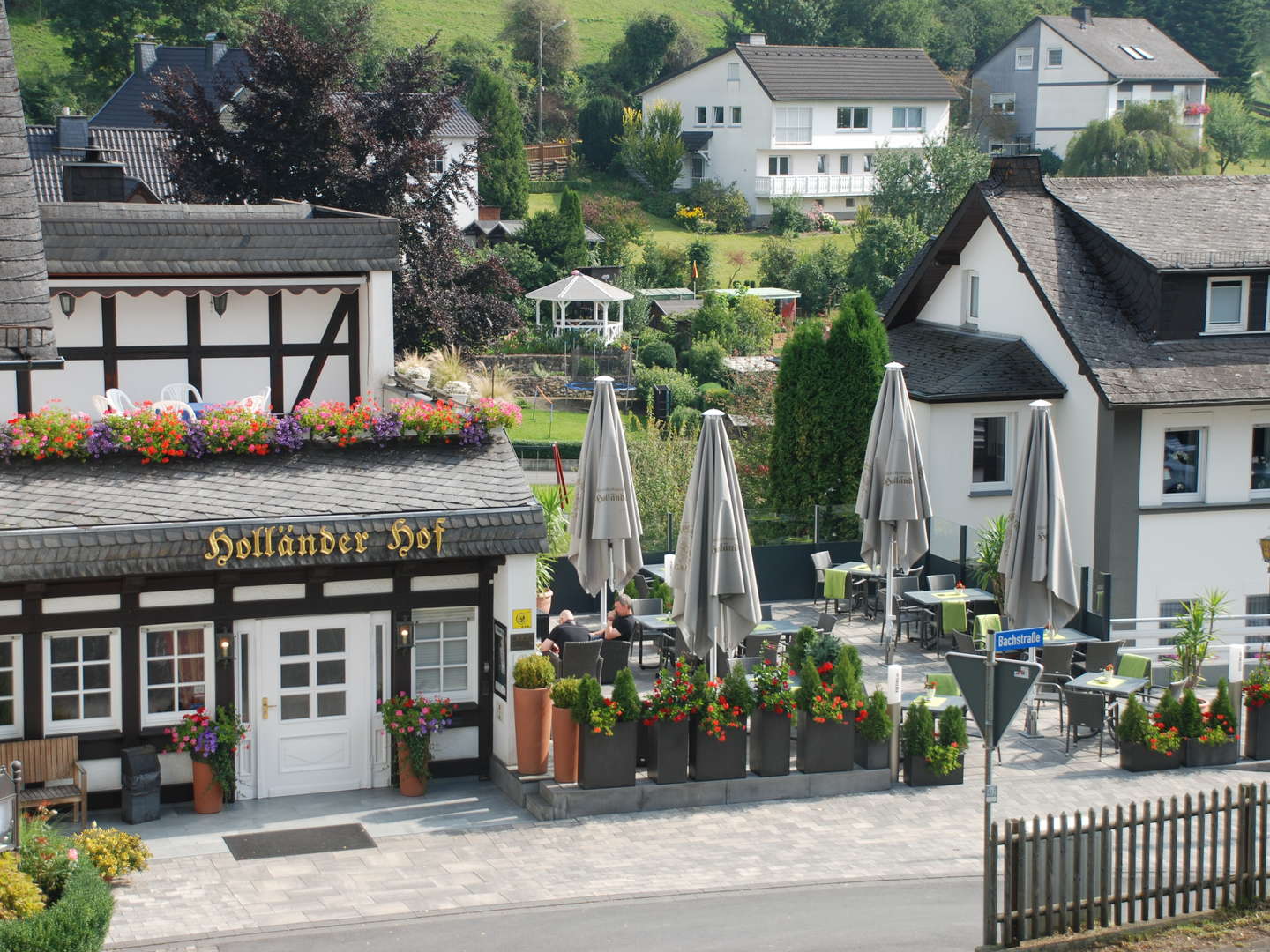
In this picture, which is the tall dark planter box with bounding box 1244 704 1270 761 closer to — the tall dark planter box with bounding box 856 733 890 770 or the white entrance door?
the tall dark planter box with bounding box 856 733 890 770

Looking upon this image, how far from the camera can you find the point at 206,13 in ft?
263

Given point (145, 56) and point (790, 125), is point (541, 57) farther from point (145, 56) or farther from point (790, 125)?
point (145, 56)

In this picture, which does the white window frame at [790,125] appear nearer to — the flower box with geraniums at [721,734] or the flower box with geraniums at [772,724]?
the flower box with geraniums at [772,724]

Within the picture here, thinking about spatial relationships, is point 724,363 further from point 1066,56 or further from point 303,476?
point 1066,56

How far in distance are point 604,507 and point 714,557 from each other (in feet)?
9.33

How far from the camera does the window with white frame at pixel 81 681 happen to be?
16.7 meters

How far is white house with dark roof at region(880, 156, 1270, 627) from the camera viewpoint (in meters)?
25.9

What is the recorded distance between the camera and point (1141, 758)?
728 inches

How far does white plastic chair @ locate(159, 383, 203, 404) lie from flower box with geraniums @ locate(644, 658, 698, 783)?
662 cm

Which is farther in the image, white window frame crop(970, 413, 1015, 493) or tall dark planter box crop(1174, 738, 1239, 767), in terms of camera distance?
white window frame crop(970, 413, 1015, 493)

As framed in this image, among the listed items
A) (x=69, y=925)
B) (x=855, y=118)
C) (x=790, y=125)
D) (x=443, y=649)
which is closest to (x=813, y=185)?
(x=790, y=125)

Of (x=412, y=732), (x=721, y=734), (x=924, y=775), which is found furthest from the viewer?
(x=924, y=775)

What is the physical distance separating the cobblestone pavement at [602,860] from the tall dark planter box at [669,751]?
0.38 meters

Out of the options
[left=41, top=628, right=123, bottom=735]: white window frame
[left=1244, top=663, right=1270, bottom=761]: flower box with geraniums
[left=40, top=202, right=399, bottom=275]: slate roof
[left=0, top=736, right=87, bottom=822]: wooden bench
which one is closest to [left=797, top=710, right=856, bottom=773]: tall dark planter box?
[left=1244, top=663, right=1270, bottom=761]: flower box with geraniums
